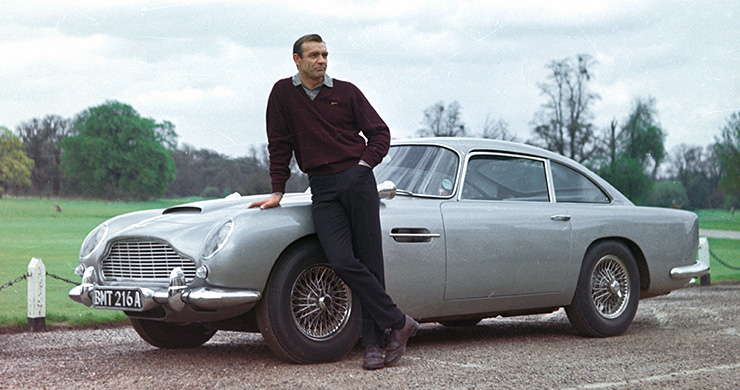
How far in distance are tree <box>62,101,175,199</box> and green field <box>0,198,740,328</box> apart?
37 centimetres

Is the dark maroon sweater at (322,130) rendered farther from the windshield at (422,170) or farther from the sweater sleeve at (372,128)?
the windshield at (422,170)

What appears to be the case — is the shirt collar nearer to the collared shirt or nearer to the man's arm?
the collared shirt

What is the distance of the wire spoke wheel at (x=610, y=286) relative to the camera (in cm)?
705

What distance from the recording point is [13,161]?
1614 cm

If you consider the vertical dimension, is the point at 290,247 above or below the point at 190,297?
above

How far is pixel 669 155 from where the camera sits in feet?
70.3

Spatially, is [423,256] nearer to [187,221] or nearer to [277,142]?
[277,142]

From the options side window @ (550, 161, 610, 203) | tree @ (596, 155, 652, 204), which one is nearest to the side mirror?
side window @ (550, 161, 610, 203)

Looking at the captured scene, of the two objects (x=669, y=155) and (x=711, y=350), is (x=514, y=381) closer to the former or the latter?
(x=711, y=350)

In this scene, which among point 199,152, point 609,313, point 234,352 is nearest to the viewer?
point 234,352

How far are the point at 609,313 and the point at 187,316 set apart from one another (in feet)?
12.6

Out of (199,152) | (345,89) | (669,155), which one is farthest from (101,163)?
(669,155)

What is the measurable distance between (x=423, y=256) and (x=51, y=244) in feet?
66.6

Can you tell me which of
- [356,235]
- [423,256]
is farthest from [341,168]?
[423,256]
